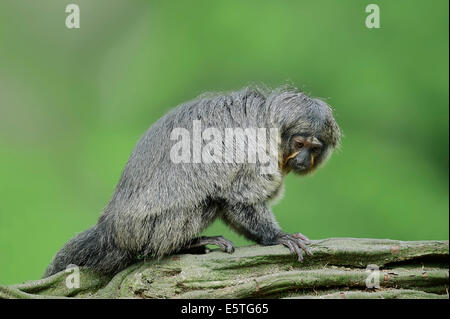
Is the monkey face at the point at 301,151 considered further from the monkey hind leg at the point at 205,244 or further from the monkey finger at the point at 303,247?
the monkey hind leg at the point at 205,244

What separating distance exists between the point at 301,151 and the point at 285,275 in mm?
1151

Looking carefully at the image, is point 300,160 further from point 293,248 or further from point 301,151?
point 293,248

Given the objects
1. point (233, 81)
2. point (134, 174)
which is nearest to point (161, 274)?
point (134, 174)

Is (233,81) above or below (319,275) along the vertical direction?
above

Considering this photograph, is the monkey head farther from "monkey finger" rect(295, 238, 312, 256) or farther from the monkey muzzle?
"monkey finger" rect(295, 238, 312, 256)

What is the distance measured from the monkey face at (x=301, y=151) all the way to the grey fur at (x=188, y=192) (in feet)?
0.18

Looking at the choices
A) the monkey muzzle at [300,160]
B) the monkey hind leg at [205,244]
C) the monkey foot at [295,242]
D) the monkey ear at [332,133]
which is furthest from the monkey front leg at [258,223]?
the monkey ear at [332,133]

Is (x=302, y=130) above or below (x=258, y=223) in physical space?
above

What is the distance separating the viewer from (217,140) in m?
4.71

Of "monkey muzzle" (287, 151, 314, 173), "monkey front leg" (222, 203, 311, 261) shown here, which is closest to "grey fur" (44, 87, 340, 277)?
"monkey front leg" (222, 203, 311, 261)

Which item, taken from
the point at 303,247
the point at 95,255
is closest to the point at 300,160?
the point at 303,247

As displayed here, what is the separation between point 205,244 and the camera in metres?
4.72

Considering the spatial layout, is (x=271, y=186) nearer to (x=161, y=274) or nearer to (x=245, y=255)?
(x=245, y=255)
